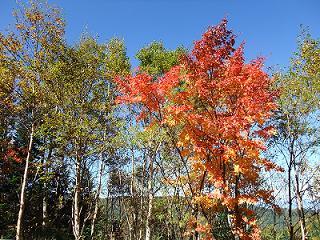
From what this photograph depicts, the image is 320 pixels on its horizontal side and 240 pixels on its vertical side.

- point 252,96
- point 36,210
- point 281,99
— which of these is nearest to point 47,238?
point 36,210

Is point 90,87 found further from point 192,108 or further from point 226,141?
point 226,141

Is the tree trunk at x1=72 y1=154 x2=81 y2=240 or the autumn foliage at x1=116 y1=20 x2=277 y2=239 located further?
the tree trunk at x1=72 y1=154 x2=81 y2=240

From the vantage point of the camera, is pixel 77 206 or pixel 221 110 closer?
pixel 221 110

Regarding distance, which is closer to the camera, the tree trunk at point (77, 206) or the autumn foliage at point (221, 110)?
the autumn foliage at point (221, 110)

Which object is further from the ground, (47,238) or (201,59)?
(201,59)

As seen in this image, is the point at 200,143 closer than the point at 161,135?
Yes

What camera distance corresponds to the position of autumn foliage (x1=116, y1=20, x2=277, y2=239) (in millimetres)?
11547

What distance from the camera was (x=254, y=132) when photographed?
12.1 m

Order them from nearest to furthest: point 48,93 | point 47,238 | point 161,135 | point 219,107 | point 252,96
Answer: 1. point 252,96
2. point 219,107
3. point 48,93
4. point 161,135
5. point 47,238

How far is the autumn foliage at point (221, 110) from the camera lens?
11547 millimetres

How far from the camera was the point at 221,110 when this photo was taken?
12.5 m

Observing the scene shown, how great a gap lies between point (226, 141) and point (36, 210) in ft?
77.2

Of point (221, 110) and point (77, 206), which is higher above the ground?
point (221, 110)

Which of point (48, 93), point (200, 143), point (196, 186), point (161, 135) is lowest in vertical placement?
point (196, 186)
